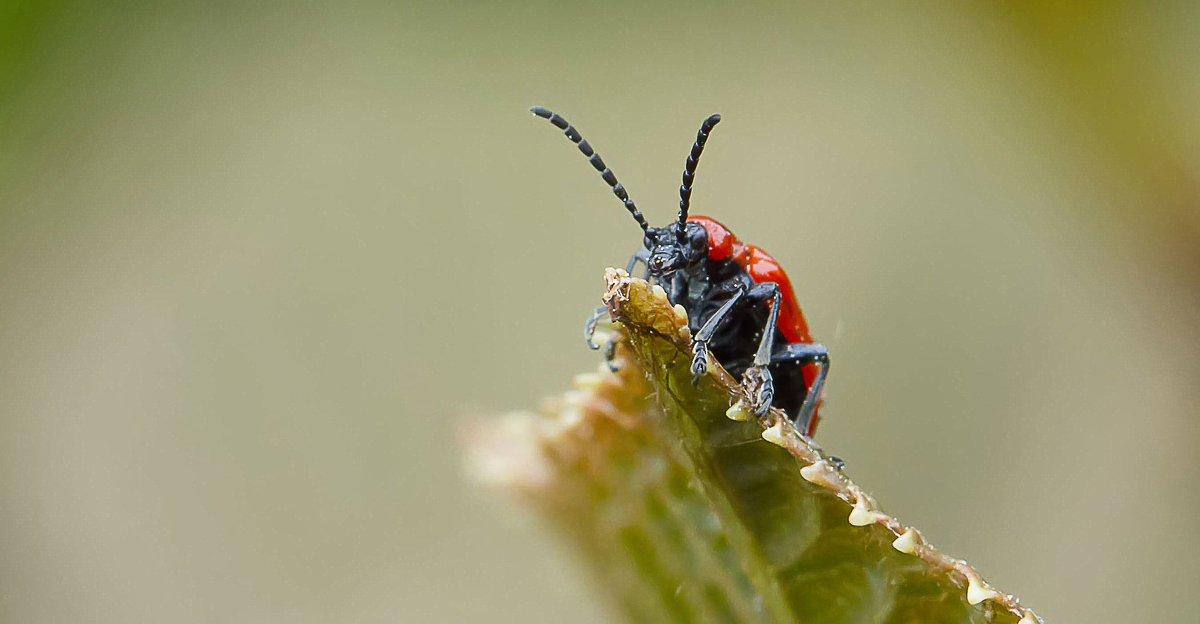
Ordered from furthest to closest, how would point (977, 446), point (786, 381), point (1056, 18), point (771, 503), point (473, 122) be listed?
point (473, 122), point (977, 446), point (1056, 18), point (786, 381), point (771, 503)

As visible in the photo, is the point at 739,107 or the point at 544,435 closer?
the point at 544,435

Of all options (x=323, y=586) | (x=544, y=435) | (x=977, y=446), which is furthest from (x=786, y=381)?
(x=323, y=586)

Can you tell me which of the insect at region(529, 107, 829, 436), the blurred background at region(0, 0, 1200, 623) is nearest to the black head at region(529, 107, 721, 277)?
the insect at region(529, 107, 829, 436)

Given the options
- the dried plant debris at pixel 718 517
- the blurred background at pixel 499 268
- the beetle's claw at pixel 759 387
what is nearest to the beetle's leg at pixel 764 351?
the beetle's claw at pixel 759 387

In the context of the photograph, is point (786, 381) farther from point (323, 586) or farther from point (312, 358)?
point (312, 358)

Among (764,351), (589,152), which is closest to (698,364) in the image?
(764,351)

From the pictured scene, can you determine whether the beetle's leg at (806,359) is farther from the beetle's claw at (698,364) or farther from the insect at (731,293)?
the beetle's claw at (698,364)
